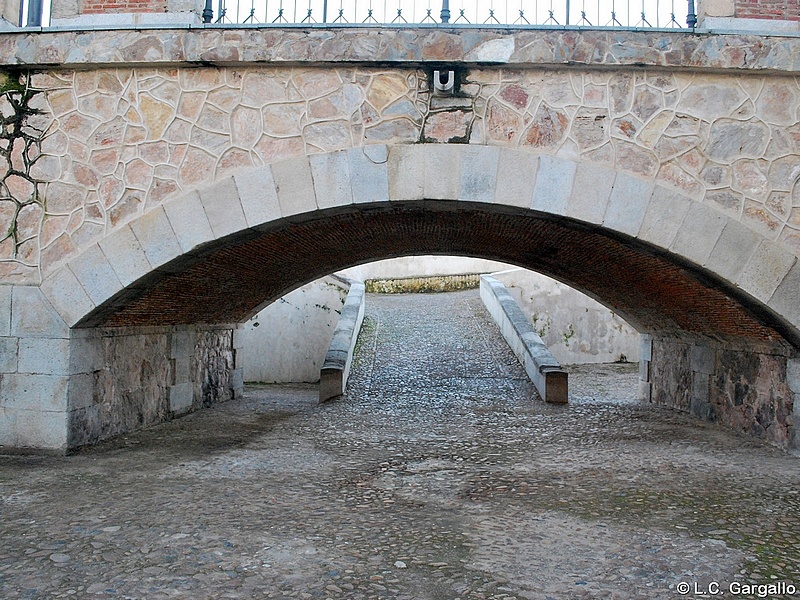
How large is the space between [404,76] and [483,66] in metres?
0.57

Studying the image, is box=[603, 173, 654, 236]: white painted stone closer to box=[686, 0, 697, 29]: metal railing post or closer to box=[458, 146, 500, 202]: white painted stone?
box=[458, 146, 500, 202]: white painted stone

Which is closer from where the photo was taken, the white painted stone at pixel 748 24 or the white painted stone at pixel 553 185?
the white painted stone at pixel 553 185

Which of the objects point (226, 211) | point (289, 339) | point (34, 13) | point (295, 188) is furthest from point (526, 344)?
point (34, 13)

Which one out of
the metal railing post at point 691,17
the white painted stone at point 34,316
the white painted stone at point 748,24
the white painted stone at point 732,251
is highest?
the metal railing post at point 691,17

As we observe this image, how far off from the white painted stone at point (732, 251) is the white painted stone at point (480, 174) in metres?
1.59

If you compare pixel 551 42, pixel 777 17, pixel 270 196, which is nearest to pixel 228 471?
pixel 270 196

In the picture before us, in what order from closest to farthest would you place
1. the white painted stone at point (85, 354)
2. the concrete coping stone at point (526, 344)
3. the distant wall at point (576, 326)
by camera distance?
the white painted stone at point (85, 354), the concrete coping stone at point (526, 344), the distant wall at point (576, 326)

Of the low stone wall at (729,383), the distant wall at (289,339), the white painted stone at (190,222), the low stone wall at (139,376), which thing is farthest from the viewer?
the distant wall at (289,339)

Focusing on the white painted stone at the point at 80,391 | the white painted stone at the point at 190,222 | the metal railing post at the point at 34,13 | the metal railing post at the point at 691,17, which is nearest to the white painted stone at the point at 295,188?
the white painted stone at the point at 190,222

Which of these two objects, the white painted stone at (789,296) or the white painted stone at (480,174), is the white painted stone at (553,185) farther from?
the white painted stone at (789,296)

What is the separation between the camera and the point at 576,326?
14062 mm

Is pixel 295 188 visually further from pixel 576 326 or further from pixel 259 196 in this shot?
pixel 576 326

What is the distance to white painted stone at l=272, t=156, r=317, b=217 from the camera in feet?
16.5

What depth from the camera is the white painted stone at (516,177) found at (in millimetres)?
4934
